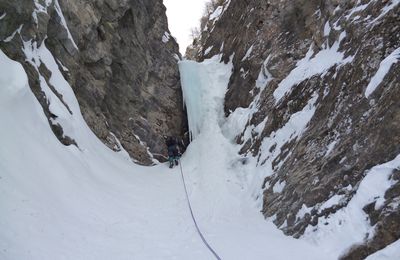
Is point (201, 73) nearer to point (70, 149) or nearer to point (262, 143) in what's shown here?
point (262, 143)

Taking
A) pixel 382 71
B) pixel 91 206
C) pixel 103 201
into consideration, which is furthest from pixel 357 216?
pixel 103 201

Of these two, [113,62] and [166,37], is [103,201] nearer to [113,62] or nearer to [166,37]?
[113,62]

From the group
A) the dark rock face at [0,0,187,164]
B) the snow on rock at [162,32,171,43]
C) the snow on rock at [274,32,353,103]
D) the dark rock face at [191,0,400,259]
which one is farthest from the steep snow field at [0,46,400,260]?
the snow on rock at [162,32,171,43]

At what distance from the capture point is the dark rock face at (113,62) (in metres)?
10.2

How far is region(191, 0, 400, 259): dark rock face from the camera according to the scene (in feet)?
17.9

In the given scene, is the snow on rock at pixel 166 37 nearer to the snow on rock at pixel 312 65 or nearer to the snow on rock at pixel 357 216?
the snow on rock at pixel 312 65

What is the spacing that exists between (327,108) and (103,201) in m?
4.80

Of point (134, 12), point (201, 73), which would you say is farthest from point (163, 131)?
point (134, 12)

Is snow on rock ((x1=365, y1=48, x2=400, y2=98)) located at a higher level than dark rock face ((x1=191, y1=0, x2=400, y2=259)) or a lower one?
higher

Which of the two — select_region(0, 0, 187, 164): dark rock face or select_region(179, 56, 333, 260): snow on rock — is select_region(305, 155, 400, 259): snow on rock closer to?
select_region(179, 56, 333, 260): snow on rock

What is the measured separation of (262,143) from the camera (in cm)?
1016

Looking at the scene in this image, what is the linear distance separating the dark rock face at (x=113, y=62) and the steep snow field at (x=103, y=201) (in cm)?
78

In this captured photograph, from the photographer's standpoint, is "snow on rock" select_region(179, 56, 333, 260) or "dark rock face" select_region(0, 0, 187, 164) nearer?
"snow on rock" select_region(179, 56, 333, 260)

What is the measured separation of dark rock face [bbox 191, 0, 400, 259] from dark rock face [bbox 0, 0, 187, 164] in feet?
15.1
